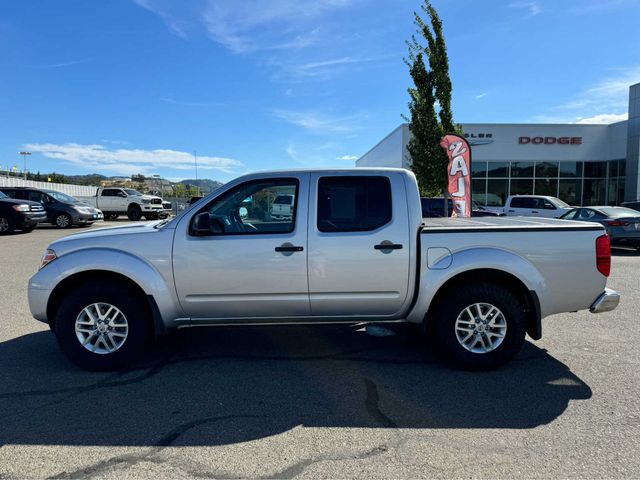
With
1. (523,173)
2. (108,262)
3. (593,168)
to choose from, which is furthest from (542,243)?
(593,168)

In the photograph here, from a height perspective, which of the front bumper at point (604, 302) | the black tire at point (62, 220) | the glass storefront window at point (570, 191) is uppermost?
Result: the glass storefront window at point (570, 191)

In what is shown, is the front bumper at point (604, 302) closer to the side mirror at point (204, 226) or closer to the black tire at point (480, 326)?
the black tire at point (480, 326)

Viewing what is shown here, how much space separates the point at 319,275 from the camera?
414 cm

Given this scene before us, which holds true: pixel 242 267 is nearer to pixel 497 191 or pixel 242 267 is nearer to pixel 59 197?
pixel 59 197

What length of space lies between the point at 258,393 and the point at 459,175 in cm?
865

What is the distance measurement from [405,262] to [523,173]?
27.2 m

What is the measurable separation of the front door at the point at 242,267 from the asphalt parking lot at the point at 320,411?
2.05ft

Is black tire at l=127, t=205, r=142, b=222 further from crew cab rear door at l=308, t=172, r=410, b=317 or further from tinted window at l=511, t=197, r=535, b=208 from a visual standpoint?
crew cab rear door at l=308, t=172, r=410, b=317

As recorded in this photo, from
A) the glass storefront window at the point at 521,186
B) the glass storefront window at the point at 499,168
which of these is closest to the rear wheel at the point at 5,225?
the glass storefront window at the point at 499,168

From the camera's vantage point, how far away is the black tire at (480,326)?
415 cm

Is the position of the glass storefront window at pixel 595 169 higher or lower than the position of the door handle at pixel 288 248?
higher

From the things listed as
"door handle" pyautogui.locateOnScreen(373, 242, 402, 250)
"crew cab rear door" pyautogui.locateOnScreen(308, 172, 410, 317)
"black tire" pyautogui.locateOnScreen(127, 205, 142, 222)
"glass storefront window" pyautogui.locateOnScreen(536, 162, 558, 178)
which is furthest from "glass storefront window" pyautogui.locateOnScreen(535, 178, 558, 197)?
"door handle" pyautogui.locateOnScreen(373, 242, 402, 250)

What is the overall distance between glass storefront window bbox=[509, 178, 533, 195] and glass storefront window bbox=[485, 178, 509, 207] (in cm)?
38

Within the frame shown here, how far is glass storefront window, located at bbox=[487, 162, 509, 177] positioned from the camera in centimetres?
2819
